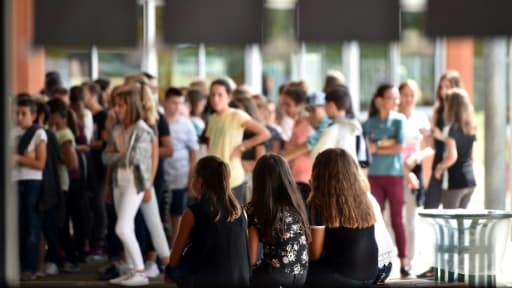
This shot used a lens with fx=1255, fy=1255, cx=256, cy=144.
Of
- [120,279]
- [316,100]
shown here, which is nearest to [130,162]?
[120,279]

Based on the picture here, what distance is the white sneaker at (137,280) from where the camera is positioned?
9492mm

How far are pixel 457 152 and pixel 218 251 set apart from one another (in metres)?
3.36

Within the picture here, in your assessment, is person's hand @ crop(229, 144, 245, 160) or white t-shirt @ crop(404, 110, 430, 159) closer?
person's hand @ crop(229, 144, 245, 160)

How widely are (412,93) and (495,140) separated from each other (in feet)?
2.79

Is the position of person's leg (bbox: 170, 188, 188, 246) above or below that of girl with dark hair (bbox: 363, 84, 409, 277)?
below

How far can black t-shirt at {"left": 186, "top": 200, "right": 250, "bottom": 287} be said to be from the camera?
7145mm

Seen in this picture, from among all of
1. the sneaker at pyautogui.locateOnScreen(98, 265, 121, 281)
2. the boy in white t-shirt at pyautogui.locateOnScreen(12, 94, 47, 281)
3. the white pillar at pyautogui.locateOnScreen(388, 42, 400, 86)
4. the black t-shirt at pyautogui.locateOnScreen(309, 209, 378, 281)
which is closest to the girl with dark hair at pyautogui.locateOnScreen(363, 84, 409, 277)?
the sneaker at pyautogui.locateOnScreen(98, 265, 121, 281)

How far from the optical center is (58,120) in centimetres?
1015

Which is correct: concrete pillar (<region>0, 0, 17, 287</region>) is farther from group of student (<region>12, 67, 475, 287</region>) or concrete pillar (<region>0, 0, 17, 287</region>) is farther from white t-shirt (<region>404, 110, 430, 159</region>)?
white t-shirt (<region>404, 110, 430, 159</region>)

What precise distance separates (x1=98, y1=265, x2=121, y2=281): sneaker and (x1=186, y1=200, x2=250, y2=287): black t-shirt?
2.75 meters

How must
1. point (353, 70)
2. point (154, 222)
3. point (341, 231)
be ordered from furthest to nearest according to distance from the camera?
point (353, 70) < point (154, 222) < point (341, 231)

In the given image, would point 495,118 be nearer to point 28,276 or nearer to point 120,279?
point 120,279

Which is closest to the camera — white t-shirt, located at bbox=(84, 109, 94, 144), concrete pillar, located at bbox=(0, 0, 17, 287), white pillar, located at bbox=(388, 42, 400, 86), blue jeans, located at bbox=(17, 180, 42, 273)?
concrete pillar, located at bbox=(0, 0, 17, 287)

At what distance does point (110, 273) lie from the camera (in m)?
9.91
